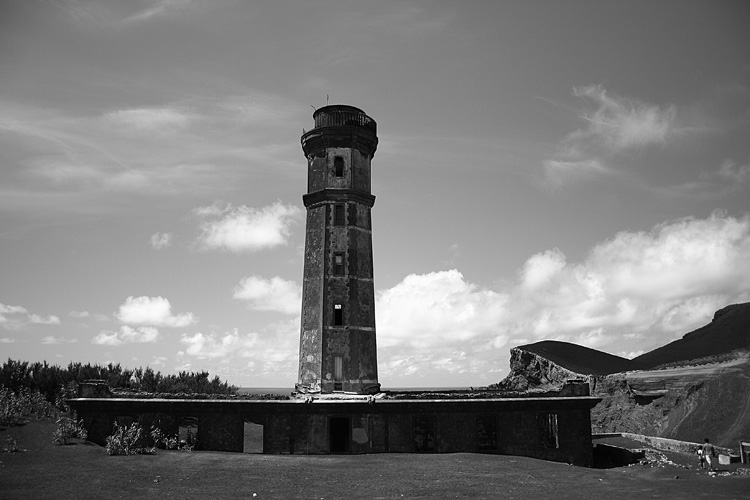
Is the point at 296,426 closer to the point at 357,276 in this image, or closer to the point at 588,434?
the point at 357,276

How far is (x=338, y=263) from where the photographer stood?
99.2 ft

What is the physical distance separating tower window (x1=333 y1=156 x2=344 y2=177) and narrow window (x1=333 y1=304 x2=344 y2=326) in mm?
7496

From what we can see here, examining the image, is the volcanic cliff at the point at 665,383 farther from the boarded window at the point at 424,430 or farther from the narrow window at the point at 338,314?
the narrow window at the point at 338,314

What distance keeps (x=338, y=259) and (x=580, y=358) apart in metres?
43.5

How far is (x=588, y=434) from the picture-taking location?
2594 centimetres

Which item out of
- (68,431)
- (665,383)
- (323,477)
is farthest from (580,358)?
(68,431)

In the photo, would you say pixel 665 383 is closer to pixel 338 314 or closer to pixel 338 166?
pixel 338 314

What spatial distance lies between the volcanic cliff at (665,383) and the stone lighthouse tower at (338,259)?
947 cm

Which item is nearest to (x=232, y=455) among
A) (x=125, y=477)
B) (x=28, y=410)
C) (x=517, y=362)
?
(x=125, y=477)

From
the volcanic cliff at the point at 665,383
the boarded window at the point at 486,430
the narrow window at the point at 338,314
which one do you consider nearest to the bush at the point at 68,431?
the narrow window at the point at 338,314

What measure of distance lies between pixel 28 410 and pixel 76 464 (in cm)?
1200

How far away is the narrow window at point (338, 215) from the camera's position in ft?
101

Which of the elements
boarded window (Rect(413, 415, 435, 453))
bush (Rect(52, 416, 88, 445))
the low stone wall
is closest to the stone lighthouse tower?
boarded window (Rect(413, 415, 435, 453))

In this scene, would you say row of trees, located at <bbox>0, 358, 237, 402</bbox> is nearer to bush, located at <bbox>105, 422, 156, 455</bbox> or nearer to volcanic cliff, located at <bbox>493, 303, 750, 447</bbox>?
bush, located at <bbox>105, 422, 156, 455</bbox>
